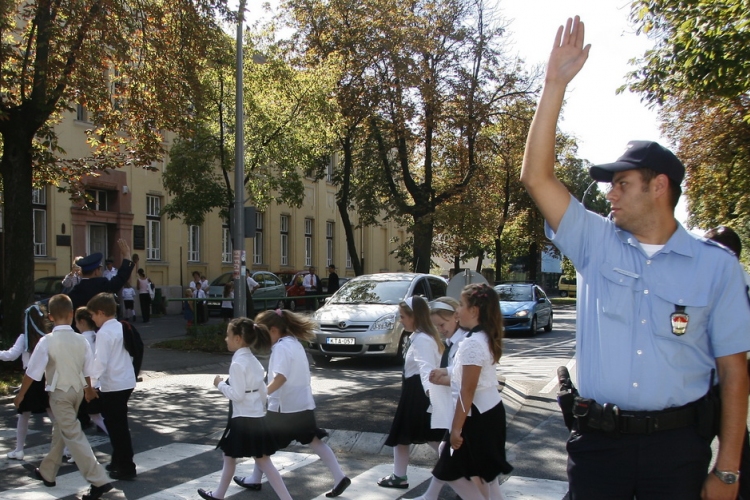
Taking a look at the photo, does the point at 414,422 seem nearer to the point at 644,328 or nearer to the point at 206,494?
the point at 206,494

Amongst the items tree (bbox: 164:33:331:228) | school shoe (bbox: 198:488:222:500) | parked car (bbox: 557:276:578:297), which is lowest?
parked car (bbox: 557:276:578:297)

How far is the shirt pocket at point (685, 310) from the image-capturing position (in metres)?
2.69

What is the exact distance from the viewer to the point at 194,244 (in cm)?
3181

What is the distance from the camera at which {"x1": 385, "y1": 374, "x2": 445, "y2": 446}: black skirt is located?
593cm

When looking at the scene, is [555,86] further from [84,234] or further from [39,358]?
[84,234]

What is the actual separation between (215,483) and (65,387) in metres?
1.44

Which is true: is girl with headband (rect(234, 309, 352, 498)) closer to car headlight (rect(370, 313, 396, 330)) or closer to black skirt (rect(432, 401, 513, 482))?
black skirt (rect(432, 401, 513, 482))

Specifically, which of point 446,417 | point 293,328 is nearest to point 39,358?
point 293,328

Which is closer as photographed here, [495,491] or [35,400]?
[495,491]

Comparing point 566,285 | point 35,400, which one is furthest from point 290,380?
point 566,285

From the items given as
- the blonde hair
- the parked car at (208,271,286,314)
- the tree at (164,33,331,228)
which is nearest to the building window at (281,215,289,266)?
the parked car at (208,271,286,314)

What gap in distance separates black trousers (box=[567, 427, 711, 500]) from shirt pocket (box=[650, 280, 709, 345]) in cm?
33

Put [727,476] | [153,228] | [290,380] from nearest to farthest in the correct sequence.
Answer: [727,476], [290,380], [153,228]

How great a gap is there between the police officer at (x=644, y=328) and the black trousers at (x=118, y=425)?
453 centimetres
